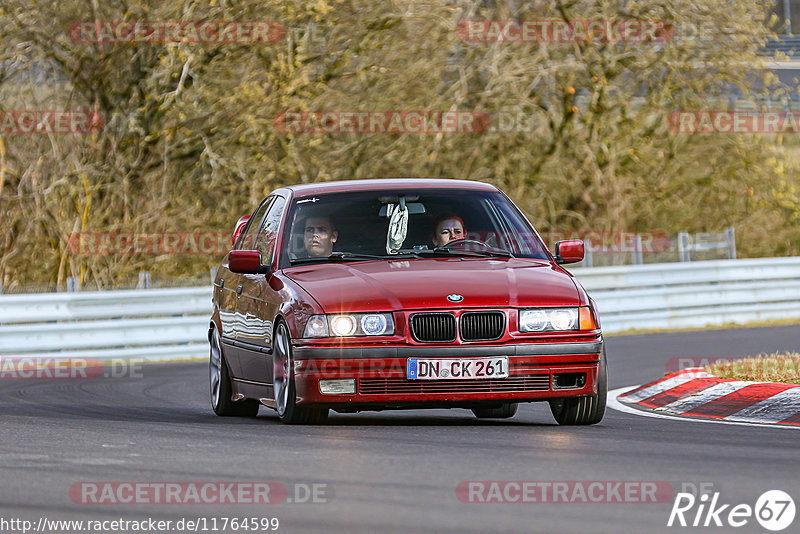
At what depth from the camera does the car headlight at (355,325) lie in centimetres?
927

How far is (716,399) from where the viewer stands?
441 inches

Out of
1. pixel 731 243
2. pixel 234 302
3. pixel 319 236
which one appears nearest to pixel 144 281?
pixel 731 243

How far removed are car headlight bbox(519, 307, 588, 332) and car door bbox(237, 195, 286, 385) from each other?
5.10 ft

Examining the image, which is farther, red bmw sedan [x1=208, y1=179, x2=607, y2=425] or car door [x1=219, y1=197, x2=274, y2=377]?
car door [x1=219, y1=197, x2=274, y2=377]

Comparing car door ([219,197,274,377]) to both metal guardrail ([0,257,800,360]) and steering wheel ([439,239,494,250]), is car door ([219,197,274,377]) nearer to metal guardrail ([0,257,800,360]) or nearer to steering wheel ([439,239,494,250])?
steering wheel ([439,239,494,250])

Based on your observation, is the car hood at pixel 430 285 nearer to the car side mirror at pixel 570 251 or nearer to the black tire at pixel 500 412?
the car side mirror at pixel 570 251


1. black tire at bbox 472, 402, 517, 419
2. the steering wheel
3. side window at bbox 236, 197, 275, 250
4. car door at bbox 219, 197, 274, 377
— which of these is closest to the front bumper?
the steering wheel

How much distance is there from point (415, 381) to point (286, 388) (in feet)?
3.00

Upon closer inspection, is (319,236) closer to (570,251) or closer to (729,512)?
(570,251)

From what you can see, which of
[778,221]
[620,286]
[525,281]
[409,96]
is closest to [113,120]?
[409,96]

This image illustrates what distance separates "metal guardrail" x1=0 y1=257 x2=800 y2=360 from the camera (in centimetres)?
1964

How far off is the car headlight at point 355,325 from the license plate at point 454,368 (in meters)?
0.25

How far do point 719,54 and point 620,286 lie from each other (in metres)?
6.65

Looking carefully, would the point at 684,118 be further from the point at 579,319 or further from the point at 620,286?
the point at 579,319
